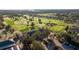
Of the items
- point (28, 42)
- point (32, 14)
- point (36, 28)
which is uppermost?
point (32, 14)

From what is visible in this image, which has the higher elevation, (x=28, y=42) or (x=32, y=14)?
(x=32, y=14)
